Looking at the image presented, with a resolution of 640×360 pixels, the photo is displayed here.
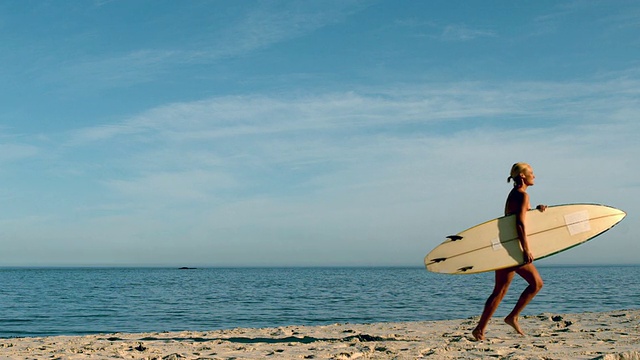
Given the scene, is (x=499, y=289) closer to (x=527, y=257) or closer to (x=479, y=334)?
(x=527, y=257)

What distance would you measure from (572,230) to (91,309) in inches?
735

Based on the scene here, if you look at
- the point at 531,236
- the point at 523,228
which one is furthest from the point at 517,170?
the point at 531,236

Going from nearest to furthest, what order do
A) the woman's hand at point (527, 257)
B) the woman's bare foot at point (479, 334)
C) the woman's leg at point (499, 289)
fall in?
the woman's hand at point (527, 257)
the woman's leg at point (499, 289)
the woman's bare foot at point (479, 334)

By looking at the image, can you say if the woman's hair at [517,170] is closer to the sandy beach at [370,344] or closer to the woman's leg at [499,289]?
the woman's leg at [499,289]

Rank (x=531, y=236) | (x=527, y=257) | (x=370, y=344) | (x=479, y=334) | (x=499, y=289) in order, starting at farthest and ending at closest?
(x=531, y=236), (x=370, y=344), (x=479, y=334), (x=499, y=289), (x=527, y=257)

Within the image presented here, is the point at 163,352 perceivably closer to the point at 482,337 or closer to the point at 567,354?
the point at 482,337

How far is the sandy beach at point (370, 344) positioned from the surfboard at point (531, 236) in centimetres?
92

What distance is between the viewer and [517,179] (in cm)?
644

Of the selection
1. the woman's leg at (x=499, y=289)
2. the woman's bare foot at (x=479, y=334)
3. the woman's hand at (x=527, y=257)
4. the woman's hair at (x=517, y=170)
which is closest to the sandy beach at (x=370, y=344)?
the woman's bare foot at (x=479, y=334)

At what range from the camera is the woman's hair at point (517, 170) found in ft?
21.0

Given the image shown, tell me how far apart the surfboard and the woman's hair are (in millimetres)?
463

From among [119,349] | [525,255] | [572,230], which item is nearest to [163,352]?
[119,349]

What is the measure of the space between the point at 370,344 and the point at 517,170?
2593mm

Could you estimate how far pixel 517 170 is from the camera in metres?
6.43
